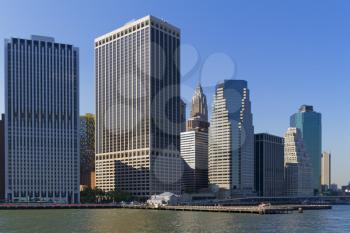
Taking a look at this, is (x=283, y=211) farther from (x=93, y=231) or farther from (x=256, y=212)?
(x=93, y=231)

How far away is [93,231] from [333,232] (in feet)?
142

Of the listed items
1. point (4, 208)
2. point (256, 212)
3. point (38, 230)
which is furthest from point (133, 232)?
point (4, 208)

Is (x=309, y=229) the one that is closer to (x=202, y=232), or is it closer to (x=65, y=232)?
(x=202, y=232)

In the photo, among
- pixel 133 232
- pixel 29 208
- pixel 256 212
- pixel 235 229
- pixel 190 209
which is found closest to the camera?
pixel 133 232

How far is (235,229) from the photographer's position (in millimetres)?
94938

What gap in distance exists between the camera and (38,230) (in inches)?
3531

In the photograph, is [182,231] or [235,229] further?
[235,229]

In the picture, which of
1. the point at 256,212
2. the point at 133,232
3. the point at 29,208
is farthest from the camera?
the point at 29,208

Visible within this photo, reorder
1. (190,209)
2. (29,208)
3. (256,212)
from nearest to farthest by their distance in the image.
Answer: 1. (256,212)
2. (190,209)
3. (29,208)

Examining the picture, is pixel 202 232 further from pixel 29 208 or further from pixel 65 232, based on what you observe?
pixel 29 208

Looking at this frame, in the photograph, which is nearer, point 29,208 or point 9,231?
point 9,231

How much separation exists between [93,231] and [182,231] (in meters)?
15.0

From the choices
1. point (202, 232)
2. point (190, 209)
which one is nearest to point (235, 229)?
point (202, 232)

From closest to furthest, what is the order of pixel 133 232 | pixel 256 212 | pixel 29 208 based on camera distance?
pixel 133 232 < pixel 256 212 < pixel 29 208
